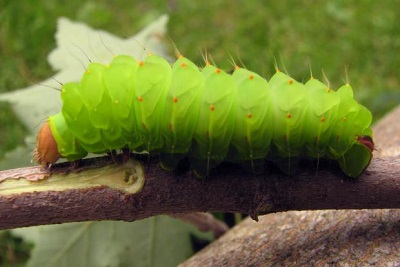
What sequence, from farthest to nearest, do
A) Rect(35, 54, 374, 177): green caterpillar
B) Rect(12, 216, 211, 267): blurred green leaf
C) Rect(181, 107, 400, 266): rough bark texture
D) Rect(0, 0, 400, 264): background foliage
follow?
1. Rect(0, 0, 400, 264): background foliage
2. Rect(12, 216, 211, 267): blurred green leaf
3. Rect(181, 107, 400, 266): rough bark texture
4. Rect(35, 54, 374, 177): green caterpillar

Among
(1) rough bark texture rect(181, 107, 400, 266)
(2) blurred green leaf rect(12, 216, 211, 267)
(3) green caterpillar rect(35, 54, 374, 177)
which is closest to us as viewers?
(3) green caterpillar rect(35, 54, 374, 177)

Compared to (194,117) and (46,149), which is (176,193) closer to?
(194,117)

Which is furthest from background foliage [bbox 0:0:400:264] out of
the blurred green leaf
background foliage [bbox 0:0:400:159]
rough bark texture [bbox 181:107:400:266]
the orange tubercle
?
the orange tubercle

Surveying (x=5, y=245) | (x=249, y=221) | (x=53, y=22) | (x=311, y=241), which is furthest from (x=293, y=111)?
(x=53, y=22)

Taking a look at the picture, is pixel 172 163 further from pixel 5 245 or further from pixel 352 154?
pixel 5 245

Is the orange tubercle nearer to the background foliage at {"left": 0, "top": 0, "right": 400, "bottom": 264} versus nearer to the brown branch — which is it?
the brown branch

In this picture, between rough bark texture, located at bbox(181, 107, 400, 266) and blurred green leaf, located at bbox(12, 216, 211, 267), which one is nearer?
rough bark texture, located at bbox(181, 107, 400, 266)
